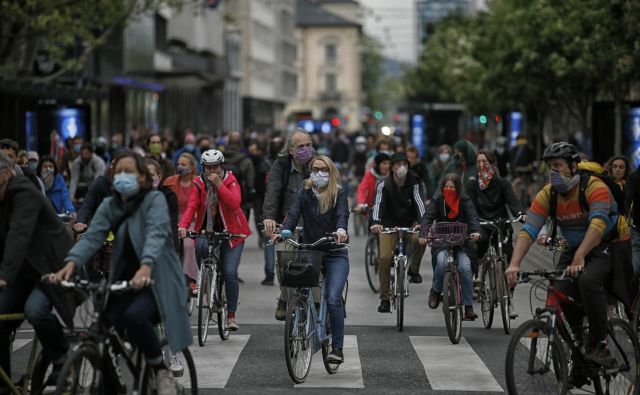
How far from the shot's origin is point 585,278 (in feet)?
31.8

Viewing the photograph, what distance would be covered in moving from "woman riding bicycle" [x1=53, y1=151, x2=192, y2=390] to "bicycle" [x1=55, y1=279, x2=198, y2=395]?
0.08 meters

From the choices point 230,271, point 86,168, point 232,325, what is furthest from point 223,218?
point 86,168

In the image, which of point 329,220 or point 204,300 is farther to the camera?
point 204,300

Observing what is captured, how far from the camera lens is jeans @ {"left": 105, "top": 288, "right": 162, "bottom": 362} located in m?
8.34

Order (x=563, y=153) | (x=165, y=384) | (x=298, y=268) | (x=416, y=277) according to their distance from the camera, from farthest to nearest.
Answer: (x=416, y=277)
(x=298, y=268)
(x=563, y=153)
(x=165, y=384)

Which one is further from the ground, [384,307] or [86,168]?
[86,168]

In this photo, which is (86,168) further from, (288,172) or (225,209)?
(225,209)

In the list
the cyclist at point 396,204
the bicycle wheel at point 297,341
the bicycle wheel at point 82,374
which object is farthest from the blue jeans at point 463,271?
the bicycle wheel at point 82,374

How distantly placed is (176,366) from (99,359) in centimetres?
309

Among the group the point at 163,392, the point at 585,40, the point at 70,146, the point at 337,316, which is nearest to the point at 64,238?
the point at 163,392

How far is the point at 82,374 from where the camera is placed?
812cm

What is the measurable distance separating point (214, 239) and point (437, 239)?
2002 millimetres

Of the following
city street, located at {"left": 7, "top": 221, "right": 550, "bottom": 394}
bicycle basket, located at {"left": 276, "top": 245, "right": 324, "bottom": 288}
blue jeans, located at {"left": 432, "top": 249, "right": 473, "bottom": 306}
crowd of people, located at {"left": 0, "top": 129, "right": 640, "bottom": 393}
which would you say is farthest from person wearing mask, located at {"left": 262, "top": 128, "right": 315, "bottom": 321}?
bicycle basket, located at {"left": 276, "top": 245, "right": 324, "bottom": 288}

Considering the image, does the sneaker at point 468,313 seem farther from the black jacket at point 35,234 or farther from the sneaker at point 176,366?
the black jacket at point 35,234
